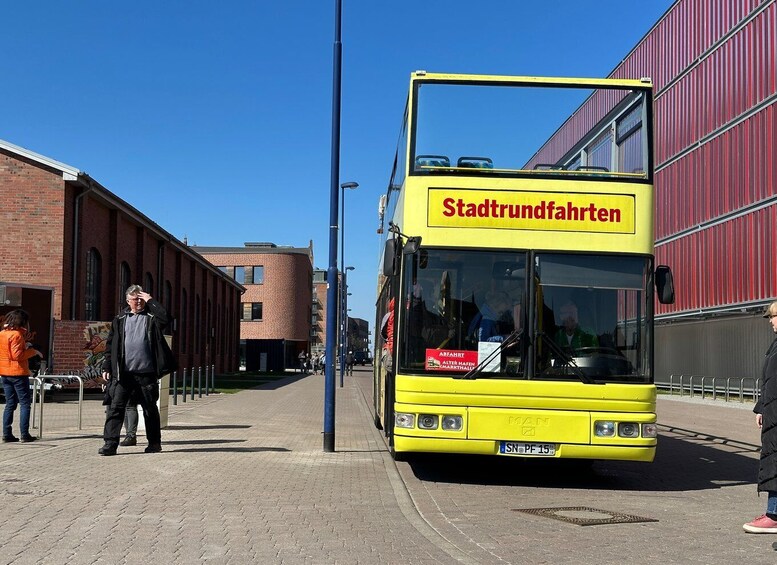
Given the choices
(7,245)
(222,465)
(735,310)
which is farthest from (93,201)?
(735,310)

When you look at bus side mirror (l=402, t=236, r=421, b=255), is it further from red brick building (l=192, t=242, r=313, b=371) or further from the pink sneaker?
red brick building (l=192, t=242, r=313, b=371)

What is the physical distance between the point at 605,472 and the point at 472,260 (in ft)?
11.7

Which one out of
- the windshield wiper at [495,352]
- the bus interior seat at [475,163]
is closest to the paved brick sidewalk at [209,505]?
the windshield wiper at [495,352]

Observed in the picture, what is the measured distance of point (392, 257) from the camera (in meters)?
9.77

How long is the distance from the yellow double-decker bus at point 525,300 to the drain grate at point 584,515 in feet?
3.72

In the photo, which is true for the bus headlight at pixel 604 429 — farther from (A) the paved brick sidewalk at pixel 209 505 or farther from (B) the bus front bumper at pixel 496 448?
(A) the paved brick sidewalk at pixel 209 505

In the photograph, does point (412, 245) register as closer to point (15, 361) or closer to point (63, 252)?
point (15, 361)

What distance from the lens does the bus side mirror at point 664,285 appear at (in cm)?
946

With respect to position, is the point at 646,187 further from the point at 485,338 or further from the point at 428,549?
the point at 428,549

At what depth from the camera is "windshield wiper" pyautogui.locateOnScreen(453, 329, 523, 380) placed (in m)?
9.42

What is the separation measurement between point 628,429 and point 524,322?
1453 millimetres

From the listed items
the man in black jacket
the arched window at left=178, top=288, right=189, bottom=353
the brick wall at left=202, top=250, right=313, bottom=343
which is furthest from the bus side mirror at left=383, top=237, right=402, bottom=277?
the brick wall at left=202, top=250, right=313, bottom=343

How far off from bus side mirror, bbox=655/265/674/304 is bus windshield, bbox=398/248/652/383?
14 centimetres

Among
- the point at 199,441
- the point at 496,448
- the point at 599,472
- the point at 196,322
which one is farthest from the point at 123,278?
the point at 496,448
